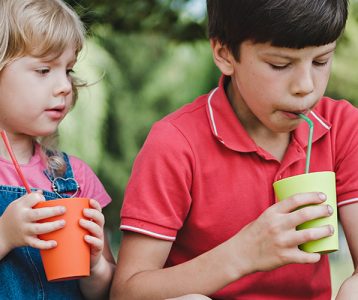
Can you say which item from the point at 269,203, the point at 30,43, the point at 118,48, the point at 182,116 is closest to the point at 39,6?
the point at 30,43

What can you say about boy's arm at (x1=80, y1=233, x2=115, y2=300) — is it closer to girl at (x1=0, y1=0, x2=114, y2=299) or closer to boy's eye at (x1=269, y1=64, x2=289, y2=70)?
girl at (x1=0, y1=0, x2=114, y2=299)

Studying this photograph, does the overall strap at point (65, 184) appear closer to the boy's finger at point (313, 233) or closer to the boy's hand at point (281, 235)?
the boy's hand at point (281, 235)

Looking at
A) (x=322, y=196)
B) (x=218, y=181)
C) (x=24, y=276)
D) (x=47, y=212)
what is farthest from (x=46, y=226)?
(x=322, y=196)

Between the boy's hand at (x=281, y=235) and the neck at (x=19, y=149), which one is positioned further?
the neck at (x=19, y=149)

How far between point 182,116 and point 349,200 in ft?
1.66

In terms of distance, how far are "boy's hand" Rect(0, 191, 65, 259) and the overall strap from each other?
10.1 inches

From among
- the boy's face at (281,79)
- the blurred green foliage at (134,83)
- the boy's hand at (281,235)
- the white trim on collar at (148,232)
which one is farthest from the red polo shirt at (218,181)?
the blurred green foliage at (134,83)

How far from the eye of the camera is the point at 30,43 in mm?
2008

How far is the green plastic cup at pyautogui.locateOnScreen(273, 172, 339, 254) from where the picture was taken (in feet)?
5.49

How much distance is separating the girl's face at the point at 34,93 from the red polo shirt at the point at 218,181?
265 mm

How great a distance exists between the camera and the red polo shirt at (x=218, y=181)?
2004 mm

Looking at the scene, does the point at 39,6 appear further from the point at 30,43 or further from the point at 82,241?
the point at 82,241

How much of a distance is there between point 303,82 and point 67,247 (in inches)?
26.7

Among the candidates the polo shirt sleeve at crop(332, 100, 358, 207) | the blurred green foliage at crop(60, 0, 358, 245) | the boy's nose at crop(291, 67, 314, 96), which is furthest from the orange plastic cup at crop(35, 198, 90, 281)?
the blurred green foliage at crop(60, 0, 358, 245)
